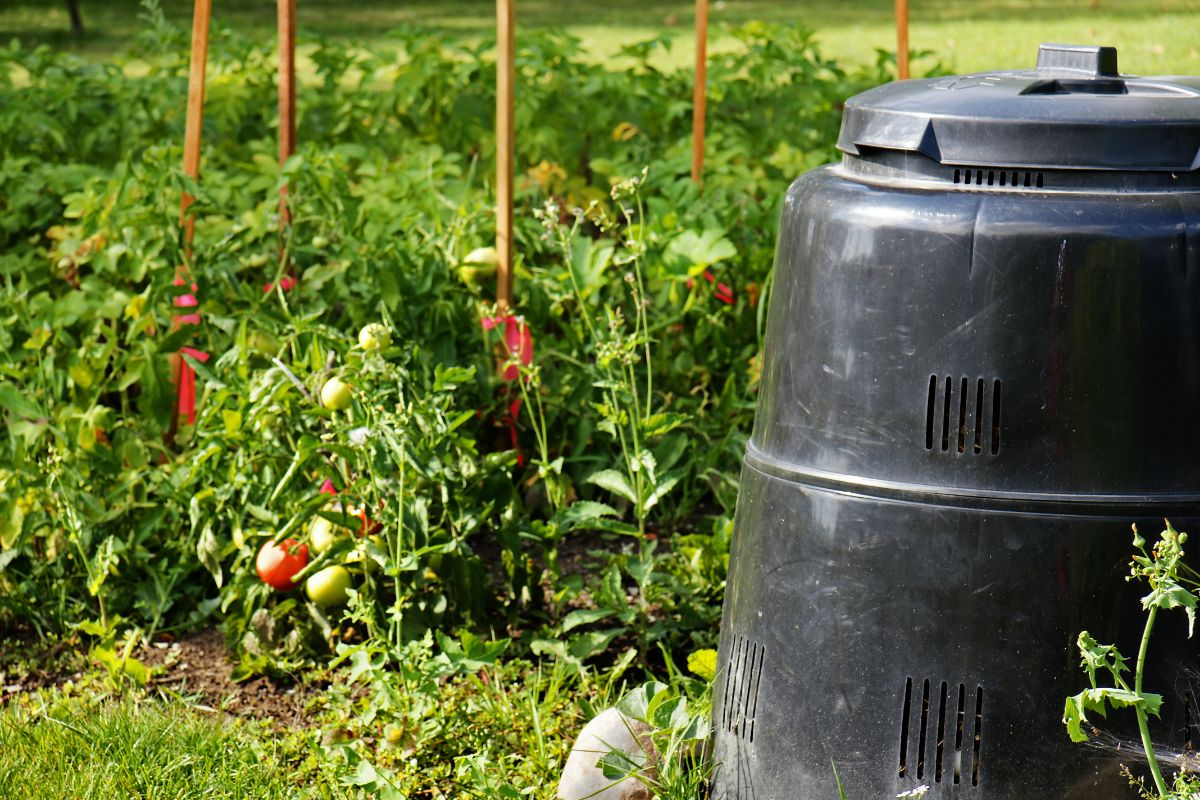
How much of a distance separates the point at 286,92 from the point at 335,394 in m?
0.92

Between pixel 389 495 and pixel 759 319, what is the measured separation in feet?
3.40

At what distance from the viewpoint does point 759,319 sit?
304 cm

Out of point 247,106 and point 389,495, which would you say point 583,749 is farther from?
point 247,106

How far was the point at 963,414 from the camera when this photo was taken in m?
1.70

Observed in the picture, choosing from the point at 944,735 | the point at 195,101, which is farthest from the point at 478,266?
the point at 944,735

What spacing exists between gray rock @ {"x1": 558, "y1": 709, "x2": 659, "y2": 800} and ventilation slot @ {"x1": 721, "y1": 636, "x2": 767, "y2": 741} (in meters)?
0.17

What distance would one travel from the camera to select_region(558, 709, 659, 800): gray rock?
6.68 ft

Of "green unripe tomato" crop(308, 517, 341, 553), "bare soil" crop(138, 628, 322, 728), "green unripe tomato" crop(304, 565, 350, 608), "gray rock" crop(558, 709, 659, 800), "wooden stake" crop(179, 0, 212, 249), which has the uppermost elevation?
"wooden stake" crop(179, 0, 212, 249)

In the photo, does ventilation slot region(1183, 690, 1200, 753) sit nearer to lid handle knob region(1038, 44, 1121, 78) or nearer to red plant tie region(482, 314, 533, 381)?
lid handle knob region(1038, 44, 1121, 78)

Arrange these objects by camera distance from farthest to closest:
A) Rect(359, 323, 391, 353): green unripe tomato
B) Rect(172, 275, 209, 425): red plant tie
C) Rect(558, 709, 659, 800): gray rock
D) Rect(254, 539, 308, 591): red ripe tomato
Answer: Rect(172, 275, 209, 425): red plant tie < Rect(254, 539, 308, 591): red ripe tomato < Rect(359, 323, 391, 353): green unripe tomato < Rect(558, 709, 659, 800): gray rock

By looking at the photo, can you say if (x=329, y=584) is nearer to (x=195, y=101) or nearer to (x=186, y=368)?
(x=186, y=368)

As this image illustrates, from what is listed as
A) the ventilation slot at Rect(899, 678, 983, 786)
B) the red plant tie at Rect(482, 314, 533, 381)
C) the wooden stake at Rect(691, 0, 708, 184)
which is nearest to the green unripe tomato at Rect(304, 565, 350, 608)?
the red plant tie at Rect(482, 314, 533, 381)

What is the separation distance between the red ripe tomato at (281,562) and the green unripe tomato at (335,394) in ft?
0.90

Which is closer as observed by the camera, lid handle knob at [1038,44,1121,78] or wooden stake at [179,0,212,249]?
lid handle knob at [1038,44,1121,78]
